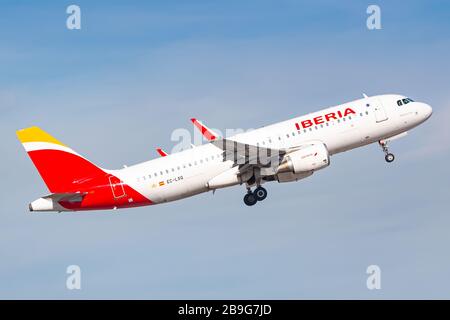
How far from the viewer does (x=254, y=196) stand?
243ft

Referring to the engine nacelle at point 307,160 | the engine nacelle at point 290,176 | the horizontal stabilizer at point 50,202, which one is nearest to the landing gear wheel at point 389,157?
the engine nacelle at point 307,160

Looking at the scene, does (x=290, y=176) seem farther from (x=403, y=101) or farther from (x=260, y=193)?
(x=403, y=101)

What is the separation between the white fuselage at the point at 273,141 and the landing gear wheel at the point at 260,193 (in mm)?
2941

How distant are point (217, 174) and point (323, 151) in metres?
8.44

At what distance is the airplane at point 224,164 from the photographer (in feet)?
237

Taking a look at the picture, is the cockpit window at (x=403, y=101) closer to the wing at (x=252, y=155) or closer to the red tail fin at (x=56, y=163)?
the wing at (x=252, y=155)

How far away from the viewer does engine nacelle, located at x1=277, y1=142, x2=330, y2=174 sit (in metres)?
70.9

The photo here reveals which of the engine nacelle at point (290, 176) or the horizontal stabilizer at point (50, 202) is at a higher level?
the engine nacelle at point (290, 176)

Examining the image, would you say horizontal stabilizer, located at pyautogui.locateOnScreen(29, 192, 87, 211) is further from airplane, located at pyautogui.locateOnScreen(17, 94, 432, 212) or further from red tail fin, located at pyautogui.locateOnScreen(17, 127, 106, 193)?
red tail fin, located at pyautogui.locateOnScreen(17, 127, 106, 193)

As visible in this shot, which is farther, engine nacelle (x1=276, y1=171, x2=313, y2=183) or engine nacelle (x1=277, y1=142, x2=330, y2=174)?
engine nacelle (x1=276, y1=171, x2=313, y2=183)

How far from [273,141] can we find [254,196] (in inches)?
188

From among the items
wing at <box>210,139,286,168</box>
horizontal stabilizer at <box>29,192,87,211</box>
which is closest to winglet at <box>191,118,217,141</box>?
wing at <box>210,139,286,168</box>

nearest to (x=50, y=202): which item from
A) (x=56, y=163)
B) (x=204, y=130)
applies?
(x=56, y=163)

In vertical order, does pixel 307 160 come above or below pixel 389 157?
below
